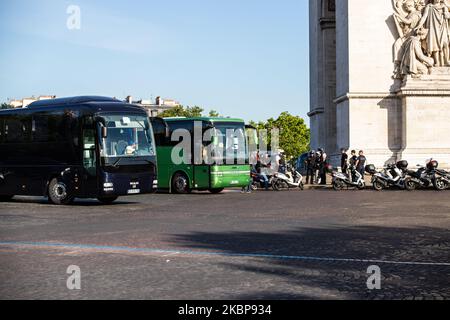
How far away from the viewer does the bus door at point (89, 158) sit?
1967cm

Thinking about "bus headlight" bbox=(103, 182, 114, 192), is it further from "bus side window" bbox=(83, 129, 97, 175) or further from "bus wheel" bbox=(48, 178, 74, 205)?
"bus wheel" bbox=(48, 178, 74, 205)

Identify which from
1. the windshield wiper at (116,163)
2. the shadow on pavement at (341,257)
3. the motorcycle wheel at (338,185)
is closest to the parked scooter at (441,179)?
the motorcycle wheel at (338,185)

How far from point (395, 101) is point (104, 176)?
14.1m

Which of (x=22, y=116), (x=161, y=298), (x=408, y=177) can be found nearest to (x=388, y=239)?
(x=161, y=298)

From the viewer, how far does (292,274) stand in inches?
302

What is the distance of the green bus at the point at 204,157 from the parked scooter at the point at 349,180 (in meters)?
3.31

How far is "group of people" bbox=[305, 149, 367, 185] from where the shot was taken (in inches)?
1083

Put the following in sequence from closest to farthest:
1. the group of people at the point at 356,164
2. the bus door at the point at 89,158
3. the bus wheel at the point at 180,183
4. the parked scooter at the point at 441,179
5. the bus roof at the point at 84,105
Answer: the bus door at the point at 89,158, the bus roof at the point at 84,105, the bus wheel at the point at 180,183, the parked scooter at the point at 441,179, the group of people at the point at 356,164

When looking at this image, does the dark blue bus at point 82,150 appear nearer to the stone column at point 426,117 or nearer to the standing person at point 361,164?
the standing person at point 361,164

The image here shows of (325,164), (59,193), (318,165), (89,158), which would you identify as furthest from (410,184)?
(59,193)

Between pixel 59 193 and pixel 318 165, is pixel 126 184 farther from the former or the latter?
pixel 318 165

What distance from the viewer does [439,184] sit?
26.6 m

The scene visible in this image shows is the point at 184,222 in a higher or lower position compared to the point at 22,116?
lower
